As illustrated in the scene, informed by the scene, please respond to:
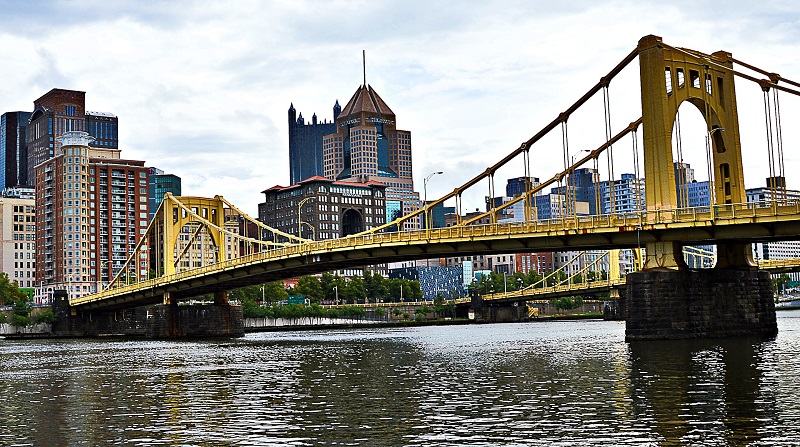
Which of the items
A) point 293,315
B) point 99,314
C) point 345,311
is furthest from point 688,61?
point 345,311

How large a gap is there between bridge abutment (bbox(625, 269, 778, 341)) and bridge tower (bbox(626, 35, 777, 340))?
2.6 inches

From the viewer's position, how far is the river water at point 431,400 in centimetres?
3166

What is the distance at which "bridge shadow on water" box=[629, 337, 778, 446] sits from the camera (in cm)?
3084

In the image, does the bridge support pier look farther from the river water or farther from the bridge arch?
the bridge arch

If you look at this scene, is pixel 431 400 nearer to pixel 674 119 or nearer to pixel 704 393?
pixel 704 393

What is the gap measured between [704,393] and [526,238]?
39.1 meters

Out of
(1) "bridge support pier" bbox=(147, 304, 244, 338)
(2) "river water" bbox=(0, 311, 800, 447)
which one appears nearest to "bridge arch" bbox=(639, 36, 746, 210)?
(2) "river water" bbox=(0, 311, 800, 447)

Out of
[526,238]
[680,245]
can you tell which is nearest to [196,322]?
[526,238]

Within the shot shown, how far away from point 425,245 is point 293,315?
309 feet

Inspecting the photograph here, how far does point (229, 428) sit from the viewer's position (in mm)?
34500

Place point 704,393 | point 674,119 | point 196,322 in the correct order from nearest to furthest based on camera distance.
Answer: point 704,393 < point 674,119 < point 196,322

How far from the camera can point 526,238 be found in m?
78.9

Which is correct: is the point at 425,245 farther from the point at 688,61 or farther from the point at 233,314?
the point at 233,314

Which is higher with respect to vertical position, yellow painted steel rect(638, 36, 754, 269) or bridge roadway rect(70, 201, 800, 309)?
yellow painted steel rect(638, 36, 754, 269)
